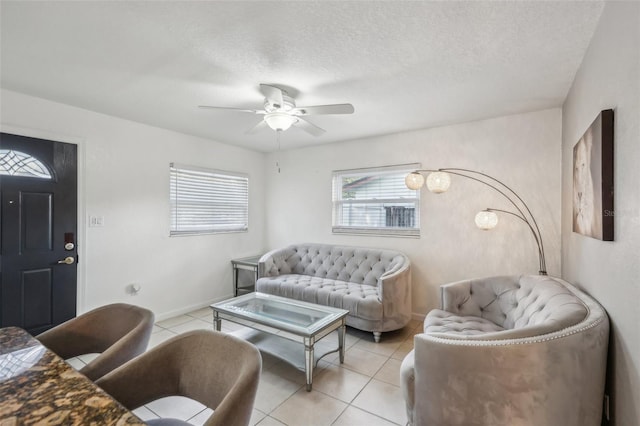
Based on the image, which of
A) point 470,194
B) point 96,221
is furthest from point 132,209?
point 470,194

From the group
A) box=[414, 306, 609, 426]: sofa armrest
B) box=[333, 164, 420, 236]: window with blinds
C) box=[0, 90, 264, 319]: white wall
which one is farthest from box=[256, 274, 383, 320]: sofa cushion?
box=[414, 306, 609, 426]: sofa armrest

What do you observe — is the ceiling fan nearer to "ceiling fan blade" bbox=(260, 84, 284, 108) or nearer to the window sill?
"ceiling fan blade" bbox=(260, 84, 284, 108)

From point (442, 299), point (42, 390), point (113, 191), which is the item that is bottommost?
point (442, 299)

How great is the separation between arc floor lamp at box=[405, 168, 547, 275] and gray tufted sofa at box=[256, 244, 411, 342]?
97 centimetres

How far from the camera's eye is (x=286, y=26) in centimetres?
174

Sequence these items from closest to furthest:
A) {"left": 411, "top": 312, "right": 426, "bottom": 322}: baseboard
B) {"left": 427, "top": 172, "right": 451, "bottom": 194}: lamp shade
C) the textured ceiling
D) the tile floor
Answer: the textured ceiling
the tile floor
{"left": 427, "top": 172, "right": 451, "bottom": 194}: lamp shade
{"left": 411, "top": 312, "right": 426, "bottom": 322}: baseboard

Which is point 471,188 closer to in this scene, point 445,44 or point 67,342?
point 445,44

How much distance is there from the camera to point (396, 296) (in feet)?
10.4

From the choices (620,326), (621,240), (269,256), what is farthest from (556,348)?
(269,256)

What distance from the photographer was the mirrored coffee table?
2339 mm

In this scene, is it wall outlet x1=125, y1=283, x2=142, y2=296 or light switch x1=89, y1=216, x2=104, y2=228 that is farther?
wall outlet x1=125, y1=283, x2=142, y2=296

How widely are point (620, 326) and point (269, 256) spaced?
356 centimetres

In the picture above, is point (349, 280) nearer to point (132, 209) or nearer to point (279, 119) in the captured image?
point (279, 119)

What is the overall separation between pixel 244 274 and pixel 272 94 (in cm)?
333
